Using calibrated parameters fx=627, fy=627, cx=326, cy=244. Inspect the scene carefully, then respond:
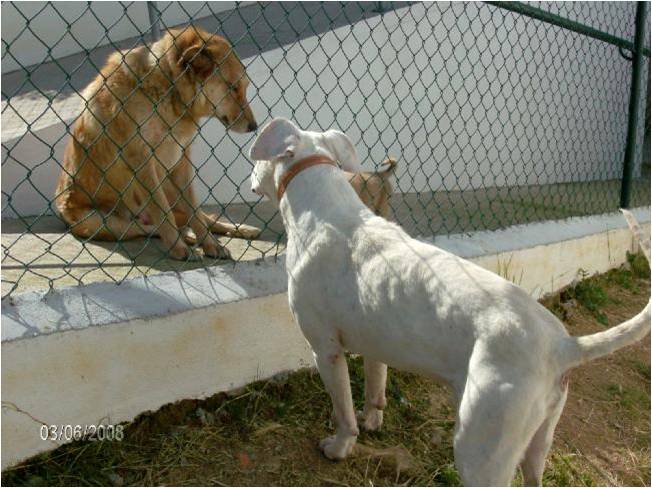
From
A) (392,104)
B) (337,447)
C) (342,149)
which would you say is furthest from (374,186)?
(392,104)

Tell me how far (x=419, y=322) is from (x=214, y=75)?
7.70 feet

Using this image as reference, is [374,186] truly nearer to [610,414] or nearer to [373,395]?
[373,395]

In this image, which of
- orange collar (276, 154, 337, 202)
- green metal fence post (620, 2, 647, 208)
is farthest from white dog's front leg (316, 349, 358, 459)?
green metal fence post (620, 2, 647, 208)

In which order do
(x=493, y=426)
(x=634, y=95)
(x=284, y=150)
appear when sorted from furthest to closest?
(x=634, y=95) < (x=284, y=150) < (x=493, y=426)

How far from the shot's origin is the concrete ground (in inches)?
130

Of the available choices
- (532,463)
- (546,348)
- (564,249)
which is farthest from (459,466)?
(564,249)

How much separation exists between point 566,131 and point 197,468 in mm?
6955

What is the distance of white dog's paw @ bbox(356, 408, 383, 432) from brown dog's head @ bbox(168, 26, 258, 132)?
196 cm

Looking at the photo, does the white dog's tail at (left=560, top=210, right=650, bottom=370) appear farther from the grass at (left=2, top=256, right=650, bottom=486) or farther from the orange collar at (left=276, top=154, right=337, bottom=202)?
the orange collar at (left=276, top=154, right=337, bottom=202)

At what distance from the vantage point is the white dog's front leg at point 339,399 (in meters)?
2.65

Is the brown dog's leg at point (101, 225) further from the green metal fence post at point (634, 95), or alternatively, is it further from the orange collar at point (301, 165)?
the green metal fence post at point (634, 95)

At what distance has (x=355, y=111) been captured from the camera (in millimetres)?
6465

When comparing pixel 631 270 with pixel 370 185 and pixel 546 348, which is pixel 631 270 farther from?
pixel 546 348

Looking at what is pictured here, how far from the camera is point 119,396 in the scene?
2.79 m
